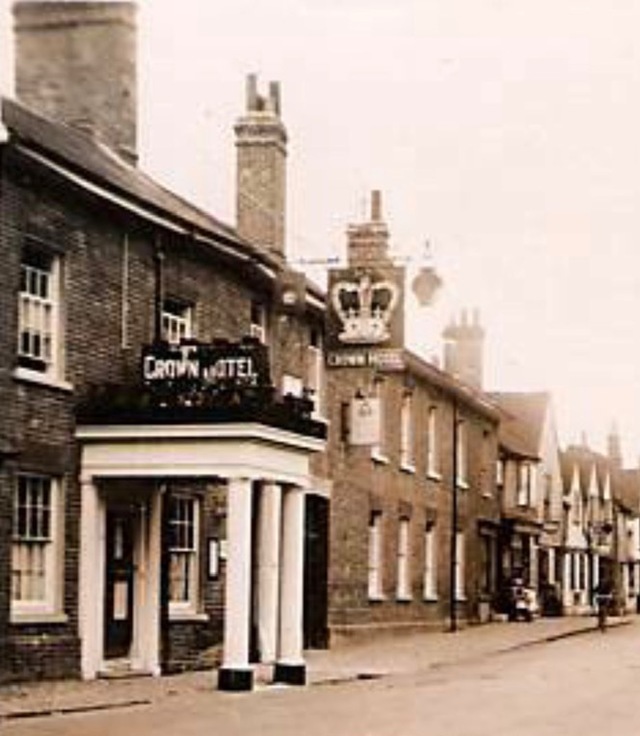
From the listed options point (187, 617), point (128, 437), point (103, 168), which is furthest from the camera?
point (187, 617)

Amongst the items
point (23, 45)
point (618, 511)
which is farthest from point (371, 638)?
point (618, 511)

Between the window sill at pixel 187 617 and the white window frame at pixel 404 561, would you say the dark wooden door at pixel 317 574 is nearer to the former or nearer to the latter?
the white window frame at pixel 404 561

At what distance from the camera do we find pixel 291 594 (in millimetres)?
24031

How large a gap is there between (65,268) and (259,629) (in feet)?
21.7

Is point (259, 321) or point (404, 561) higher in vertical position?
point (259, 321)

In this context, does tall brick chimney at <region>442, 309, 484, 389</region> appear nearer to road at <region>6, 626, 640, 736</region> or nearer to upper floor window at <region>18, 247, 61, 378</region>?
road at <region>6, 626, 640, 736</region>

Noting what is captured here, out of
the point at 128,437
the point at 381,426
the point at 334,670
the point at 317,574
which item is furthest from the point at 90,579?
the point at 381,426

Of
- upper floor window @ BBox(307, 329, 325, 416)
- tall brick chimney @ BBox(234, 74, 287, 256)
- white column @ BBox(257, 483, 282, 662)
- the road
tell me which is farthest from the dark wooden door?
white column @ BBox(257, 483, 282, 662)

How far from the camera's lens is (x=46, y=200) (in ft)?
70.2

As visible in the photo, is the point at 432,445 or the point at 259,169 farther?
the point at 432,445

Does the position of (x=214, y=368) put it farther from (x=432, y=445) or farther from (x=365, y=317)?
(x=432, y=445)

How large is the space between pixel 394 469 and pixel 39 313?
1808 cm

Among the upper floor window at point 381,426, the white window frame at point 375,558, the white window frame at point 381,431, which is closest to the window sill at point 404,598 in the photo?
the white window frame at point 375,558

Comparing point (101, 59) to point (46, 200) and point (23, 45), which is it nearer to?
point (23, 45)
